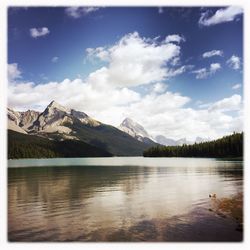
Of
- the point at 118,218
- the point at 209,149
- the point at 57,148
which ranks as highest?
the point at 209,149

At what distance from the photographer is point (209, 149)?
7281 cm

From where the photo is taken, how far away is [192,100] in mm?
21484

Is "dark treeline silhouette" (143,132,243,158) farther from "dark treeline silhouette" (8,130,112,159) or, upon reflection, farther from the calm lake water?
"dark treeline silhouette" (8,130,112,159)

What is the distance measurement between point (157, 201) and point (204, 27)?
9684 mm

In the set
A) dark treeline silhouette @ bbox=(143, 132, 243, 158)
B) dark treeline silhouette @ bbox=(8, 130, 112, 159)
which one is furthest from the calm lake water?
dark treeline silhouette @ bbox=(8, 130, 112, 159)

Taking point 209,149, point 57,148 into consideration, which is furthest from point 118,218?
point 57,148

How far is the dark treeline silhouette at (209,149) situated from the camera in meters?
58.2

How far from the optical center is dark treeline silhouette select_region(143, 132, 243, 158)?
2293 inches

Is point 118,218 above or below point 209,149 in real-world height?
below

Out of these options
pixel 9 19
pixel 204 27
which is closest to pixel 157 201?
pixel 204 27

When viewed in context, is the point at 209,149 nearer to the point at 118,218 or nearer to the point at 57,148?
the point at 118,218

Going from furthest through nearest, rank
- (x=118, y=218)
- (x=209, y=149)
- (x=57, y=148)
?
(x=57, y=148) < (x=209, y=149) < (x=118, y=218)

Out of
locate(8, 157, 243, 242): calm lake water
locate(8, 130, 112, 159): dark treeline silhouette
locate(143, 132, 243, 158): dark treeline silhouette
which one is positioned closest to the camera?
locate(8, 157, 243, 242): calm lake water
